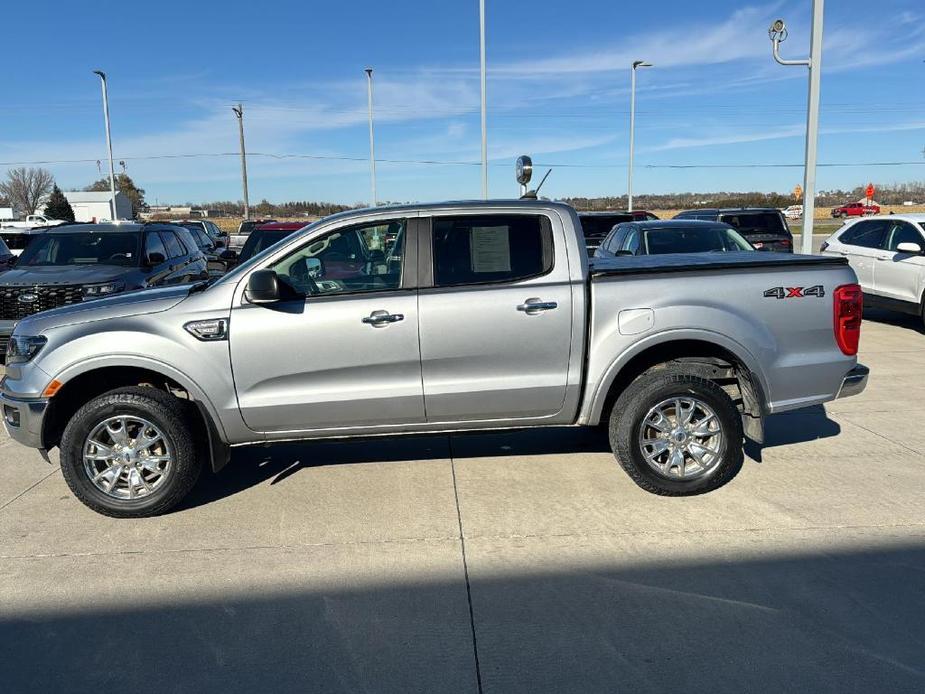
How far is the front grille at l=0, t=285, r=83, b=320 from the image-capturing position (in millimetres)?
9211

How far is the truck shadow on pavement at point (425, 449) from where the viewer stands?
5.64 m

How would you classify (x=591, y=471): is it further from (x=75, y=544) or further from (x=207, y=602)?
(x=75, y=544)

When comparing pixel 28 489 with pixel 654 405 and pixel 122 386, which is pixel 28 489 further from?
pixel 654 405

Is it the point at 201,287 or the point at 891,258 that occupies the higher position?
the point at 201,287

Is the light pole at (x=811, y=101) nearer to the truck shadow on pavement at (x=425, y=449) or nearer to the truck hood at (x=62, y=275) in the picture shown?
Result: the truck shadow on pavement at (x=425, y=449)

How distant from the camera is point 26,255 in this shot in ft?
34.4

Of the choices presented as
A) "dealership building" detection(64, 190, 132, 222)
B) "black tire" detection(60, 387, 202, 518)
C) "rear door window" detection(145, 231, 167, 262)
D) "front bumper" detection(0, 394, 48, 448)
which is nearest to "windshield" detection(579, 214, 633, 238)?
"rear door window" detection(145, 231, 167, 262)

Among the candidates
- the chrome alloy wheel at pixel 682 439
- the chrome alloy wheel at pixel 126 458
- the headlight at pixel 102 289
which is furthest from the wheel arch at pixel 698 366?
the headlight at pixel 102 289

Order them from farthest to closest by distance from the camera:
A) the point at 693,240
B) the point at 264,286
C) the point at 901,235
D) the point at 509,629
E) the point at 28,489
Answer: the point at 901,235 < the point at 693,240 < the point at 28,489 < the point at 264,286 < the point at 509,629

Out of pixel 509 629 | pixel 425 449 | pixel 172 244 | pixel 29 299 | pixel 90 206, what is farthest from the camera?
pixel 90 206

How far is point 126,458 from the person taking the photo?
188 inches

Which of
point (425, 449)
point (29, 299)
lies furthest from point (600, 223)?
point (425, 449)

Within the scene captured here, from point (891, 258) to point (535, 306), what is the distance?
885 cm

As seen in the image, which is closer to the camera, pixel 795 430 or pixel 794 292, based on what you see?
pixel 794 292
